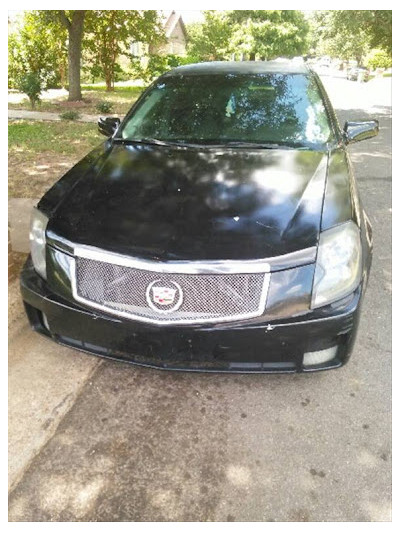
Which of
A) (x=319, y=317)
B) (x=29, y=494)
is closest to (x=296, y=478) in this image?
(x=319, y=317)

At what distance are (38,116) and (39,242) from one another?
9.46 m

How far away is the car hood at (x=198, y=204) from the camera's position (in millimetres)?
2039

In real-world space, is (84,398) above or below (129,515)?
above

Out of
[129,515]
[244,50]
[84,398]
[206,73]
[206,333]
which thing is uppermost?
[244,50]

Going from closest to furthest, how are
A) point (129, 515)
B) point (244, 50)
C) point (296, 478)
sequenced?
point (129, 515) < point (296, 478) < point (244, 50)

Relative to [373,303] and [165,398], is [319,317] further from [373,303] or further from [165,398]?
[373,303]

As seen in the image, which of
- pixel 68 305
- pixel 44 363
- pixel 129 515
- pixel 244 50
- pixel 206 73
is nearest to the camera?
pixel 129 515

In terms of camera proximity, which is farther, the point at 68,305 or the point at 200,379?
the point at 200,379

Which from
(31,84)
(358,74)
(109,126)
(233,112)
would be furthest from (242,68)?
(358,74)

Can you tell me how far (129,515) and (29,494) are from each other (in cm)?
45

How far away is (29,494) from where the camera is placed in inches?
76.7

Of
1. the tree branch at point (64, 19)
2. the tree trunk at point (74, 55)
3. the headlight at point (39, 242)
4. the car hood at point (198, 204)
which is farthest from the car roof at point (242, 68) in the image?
the tree branch at point (64, 19)

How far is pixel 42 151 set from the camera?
710 cm

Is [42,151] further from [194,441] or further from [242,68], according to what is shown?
[194,441]
